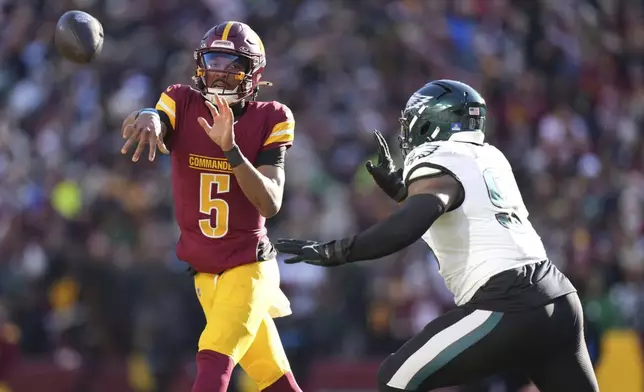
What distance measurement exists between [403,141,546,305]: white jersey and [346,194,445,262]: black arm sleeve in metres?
0.19

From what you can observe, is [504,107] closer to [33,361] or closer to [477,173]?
[33,361]

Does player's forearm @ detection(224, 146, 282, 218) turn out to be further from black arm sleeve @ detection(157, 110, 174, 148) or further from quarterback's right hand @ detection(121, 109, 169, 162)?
black arm sleeve @ detection(157, 110, 174, 148)

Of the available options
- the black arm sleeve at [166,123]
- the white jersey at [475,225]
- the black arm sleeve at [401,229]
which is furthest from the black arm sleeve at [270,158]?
the black arm sleeve at [401,229]

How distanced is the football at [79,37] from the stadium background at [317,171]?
4462mm

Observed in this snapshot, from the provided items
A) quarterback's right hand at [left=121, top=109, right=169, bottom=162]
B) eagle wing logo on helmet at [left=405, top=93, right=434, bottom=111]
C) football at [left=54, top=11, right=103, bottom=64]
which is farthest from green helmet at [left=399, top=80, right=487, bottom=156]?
football at [left=54, top=11, right=103, bottom=64]

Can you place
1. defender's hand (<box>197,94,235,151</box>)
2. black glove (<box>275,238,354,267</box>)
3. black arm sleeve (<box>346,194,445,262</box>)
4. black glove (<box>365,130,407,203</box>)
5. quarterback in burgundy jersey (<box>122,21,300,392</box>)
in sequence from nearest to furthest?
black arm sleeve (<box>346,194,445,262</box>) → black glove (<box>275,238,354,267</box>) → defender's hand (<box>197,94,235,151</box>) → quarterback in burgundy jersey (<box>122,21,300,392</box>) → black glove (<box>365,130,407,203</box>)

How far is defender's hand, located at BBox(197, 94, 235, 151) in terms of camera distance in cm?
503

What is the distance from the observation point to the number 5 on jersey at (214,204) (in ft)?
18.2

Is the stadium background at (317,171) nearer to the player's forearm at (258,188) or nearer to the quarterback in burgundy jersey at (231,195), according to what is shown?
the quarterback in burgundy jersey at (231,195)

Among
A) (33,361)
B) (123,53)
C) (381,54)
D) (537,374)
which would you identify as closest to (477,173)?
(537,374)

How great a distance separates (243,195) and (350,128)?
6412 millimetres

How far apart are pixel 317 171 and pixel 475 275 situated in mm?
6822

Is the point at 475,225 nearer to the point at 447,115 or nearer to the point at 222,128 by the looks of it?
the point at 447,115

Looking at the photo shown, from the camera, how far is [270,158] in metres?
5.53
